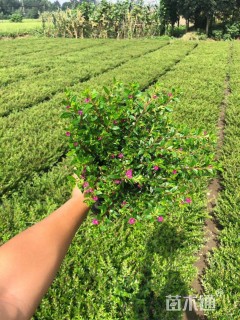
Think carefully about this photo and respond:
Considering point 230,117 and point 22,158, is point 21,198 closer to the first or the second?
point 22,158

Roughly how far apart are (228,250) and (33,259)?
3.45m

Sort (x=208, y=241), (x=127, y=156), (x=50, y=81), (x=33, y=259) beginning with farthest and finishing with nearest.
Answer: (x=50, y=81) → (x=208, y=241) → (x=127, y=156) → (x=33, y=259)

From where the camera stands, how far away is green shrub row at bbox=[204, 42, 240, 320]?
3.39 m

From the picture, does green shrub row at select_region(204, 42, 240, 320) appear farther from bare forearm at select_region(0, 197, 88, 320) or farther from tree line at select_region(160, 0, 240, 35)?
tree line at select_region(160, 0, 240, 35)

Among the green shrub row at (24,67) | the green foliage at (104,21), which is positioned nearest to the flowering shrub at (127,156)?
the green shrub row at (24,67)

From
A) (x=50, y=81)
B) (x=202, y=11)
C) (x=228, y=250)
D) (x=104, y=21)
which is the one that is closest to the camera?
(x=228, y=250)

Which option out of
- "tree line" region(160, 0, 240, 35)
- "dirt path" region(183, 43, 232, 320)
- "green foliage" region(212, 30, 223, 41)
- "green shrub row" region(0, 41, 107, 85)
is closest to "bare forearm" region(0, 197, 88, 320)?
"dirt path" region(183, 43, 232, 320)

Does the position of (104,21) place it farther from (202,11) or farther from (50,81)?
(50,81)

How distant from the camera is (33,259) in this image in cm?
149

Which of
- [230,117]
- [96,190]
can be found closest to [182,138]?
[96,190]

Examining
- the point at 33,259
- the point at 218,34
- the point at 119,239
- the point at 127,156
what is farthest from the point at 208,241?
the point at 218,34

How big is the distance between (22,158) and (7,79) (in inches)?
350

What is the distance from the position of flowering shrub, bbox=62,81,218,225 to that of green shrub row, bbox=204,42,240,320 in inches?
78.4

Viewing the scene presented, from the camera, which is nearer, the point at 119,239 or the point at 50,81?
the point at 119,239
